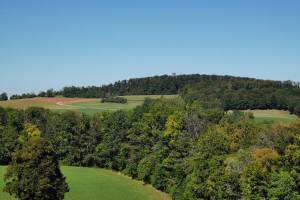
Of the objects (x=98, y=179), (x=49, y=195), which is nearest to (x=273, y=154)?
(x=49, y=195)

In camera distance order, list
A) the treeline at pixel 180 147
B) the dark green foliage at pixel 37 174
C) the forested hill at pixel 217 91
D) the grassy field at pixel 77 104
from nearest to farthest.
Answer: the dark green foliage at pixel 37 174
the treeline at pixel 180 147
the forested hill at pixel 217 91
the grassy field at pixel 77 104

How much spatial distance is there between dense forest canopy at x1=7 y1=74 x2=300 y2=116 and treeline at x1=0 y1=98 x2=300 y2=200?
28.3 metres

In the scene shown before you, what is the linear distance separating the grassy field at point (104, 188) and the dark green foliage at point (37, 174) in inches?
649

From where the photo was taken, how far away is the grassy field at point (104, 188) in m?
64.1

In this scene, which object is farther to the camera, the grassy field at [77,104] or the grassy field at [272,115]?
the grassy field at [77,104]

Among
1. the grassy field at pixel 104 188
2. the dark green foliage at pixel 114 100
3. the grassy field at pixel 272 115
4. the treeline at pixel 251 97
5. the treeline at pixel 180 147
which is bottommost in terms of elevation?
the grassy field at pixel 104 188

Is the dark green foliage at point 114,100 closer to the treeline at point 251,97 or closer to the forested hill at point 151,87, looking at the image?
the forested hill at point 151,87

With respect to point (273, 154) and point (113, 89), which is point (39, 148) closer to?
point (273, 154)

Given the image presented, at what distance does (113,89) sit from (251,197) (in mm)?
→ 131764

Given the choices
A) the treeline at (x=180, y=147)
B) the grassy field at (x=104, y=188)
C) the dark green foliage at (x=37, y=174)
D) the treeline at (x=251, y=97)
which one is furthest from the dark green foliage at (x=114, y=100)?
the dark green foliage at (x=37, y=174)

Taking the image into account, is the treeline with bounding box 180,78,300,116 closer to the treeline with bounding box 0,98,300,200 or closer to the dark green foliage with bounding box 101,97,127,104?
the dark green foliage with bounding box 101,97,127,104

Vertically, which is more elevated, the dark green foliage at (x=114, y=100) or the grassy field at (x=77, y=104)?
the dark green foliage at (x=114, y=100)

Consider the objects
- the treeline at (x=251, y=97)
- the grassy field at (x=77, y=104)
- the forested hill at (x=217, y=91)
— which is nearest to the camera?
the treeline at (x=251, y=97)

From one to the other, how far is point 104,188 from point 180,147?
1143 cm
